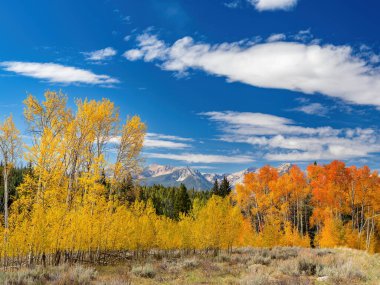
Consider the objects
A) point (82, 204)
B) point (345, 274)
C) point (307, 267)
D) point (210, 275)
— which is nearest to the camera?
point (345, 274)

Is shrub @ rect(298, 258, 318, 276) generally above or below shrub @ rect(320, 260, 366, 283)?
below

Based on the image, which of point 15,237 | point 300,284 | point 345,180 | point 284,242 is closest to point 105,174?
point 15,237

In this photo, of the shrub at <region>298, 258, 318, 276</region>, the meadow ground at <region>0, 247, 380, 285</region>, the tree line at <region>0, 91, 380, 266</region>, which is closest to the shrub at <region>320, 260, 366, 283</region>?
the meadow ground at <region>0, 247, 380, 285</region>

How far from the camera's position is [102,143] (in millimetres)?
24297

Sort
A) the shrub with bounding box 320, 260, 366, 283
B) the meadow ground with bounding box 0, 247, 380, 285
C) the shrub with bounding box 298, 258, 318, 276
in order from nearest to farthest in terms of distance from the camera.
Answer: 1. the meadow ground with bounding box 0, 247, 380, 285
2. the shrub with bounding box 320, 260, 366, 283
3. the shrub with bounding box 298, 258, 318, 276

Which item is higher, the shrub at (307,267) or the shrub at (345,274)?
the shrub at (345,274)

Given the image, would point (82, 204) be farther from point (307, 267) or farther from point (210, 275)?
point (307, 267)

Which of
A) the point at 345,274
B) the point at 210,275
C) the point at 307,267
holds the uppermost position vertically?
the point at 345,274

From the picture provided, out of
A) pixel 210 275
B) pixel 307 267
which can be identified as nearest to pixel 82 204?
pixel 210 275

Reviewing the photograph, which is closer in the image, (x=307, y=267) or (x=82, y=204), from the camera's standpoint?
(x=307, y=267)

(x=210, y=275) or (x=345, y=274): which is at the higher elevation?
(x=345, y=274)

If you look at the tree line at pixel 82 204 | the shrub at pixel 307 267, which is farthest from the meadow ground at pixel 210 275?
the tree line at pixel 82 204

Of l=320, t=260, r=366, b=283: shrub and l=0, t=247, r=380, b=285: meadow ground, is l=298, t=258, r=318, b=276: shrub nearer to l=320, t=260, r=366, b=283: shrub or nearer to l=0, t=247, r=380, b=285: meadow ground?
l=0, t=247, r=380, b=285: meadow ground

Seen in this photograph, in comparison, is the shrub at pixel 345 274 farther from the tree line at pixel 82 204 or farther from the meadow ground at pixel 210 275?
the tree line at pixel 82 204
